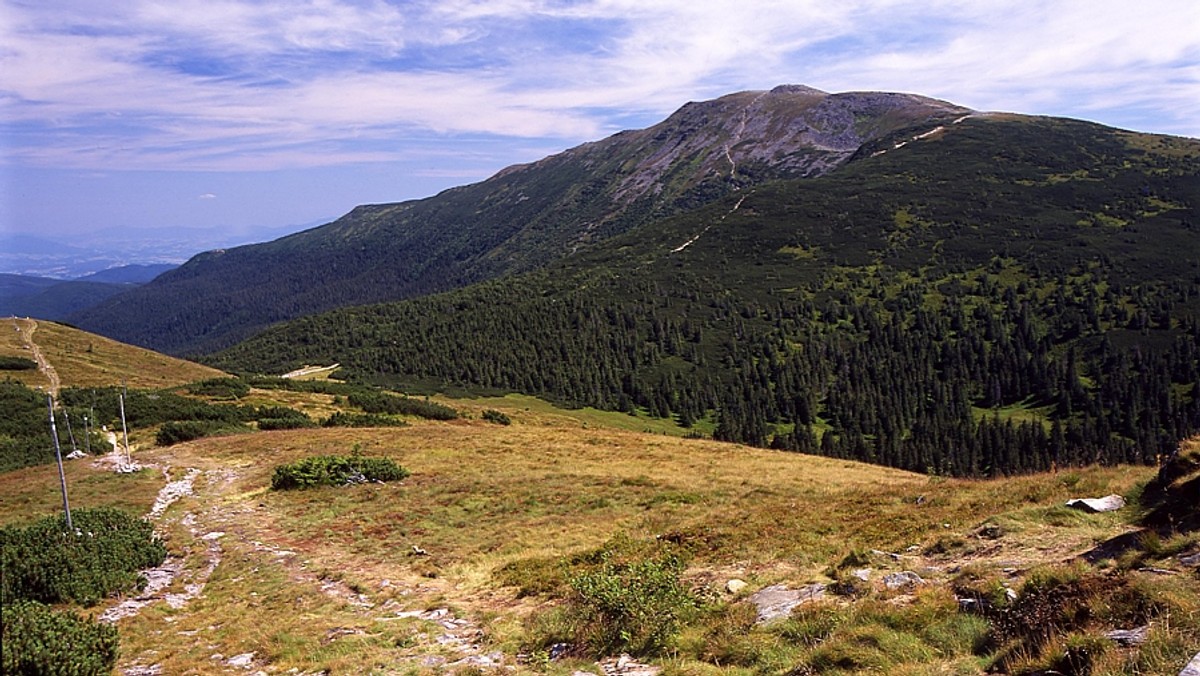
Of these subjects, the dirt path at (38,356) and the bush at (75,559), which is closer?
the bush at (75,559)

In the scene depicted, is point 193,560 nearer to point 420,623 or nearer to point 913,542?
point 420,623

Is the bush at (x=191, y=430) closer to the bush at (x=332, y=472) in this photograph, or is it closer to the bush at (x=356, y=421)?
the bush at (x=356, y=421)

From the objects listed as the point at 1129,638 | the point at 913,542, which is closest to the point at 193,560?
the point at 913,542

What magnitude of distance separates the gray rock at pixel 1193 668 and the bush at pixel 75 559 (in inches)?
864

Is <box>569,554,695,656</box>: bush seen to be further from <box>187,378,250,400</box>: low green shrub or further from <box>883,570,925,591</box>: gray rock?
<box>187,378,250,400</box>: low green shrub

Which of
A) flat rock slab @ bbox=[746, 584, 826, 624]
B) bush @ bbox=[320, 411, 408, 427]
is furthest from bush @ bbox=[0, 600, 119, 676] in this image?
bush @ bbox=[320, 411, 408, 427]

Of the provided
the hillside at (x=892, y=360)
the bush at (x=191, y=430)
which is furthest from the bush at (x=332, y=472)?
the hillside at (x=892, y=360)

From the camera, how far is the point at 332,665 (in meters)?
11.6

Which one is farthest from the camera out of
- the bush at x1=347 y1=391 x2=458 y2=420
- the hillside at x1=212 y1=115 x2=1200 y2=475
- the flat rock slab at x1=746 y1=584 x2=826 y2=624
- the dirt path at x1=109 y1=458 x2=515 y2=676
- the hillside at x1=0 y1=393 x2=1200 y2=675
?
the hillside at x1=212 y1=115 x2=1200 y2=475

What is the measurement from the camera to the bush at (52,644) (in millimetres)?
9883

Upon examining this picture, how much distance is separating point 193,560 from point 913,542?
69.8 feet

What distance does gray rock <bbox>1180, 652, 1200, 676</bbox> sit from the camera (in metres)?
5.70

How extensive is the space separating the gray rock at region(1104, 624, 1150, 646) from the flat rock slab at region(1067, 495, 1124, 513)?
7.44 metres

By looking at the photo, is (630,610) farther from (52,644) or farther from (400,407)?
(400,407)
